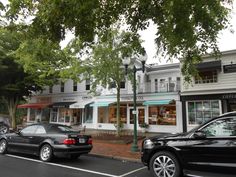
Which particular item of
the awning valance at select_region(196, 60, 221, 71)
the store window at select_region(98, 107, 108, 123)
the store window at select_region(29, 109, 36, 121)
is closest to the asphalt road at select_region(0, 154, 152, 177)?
the awning valance at select_region(196, 60, 221, 71)

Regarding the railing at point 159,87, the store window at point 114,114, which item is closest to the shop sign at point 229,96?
the railing at point 159,87

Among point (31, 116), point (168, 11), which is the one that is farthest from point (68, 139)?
point (31, 116)

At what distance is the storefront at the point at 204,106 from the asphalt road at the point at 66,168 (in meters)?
11.0

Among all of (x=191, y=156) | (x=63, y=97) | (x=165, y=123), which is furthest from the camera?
(x=63, y=97)

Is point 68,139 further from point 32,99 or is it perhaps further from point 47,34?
point 32,99

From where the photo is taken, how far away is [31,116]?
32.3 meters

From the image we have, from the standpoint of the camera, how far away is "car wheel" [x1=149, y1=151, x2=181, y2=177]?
619cm

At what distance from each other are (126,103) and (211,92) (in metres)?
8.59

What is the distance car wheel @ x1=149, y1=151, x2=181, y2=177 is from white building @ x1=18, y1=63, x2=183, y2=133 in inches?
548

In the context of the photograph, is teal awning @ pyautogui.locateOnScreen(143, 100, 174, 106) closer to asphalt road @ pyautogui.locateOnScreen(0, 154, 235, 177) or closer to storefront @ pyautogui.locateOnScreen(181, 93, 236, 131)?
storefront @ pyautogui.locateOnScreen(181, 93, 236, 131)

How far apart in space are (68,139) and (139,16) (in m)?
5.02

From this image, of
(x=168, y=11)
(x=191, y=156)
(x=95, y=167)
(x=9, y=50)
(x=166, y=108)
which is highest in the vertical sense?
(x=9, y=50)

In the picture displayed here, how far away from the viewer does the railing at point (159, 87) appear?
21300mm

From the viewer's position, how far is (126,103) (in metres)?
24.1
